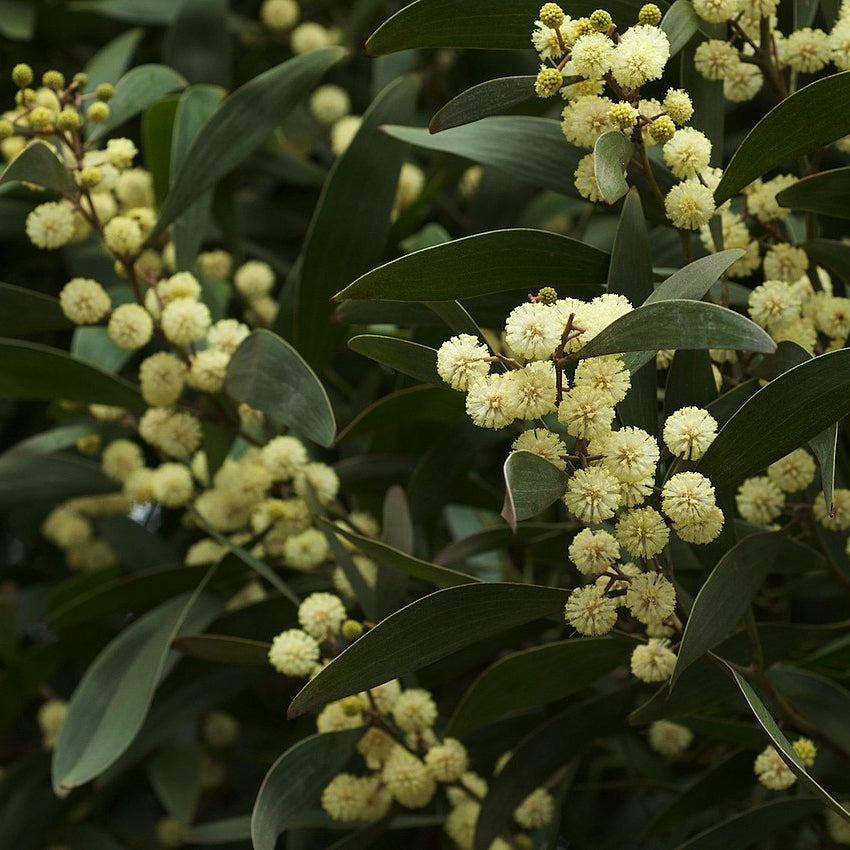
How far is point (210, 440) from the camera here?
1.28m

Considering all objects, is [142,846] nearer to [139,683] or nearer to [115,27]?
[139,683]

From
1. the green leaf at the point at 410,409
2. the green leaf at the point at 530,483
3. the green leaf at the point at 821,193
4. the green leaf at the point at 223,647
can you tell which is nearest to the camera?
the green leaf at the point at 530,483

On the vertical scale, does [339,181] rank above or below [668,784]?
above

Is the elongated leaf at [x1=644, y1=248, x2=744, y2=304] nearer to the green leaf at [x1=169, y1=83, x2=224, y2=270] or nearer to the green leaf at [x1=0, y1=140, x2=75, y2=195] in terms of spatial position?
the green leaf at [x1=0, y1=140, x2=75, y2=195]

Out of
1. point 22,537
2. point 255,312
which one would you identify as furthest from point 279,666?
point 22,537

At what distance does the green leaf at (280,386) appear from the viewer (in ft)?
3.14

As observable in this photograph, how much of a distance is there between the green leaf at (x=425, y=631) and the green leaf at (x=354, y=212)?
48 centimetres

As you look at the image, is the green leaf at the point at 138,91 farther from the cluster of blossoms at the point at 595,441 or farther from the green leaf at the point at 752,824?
the green leaf at the point at 752,824

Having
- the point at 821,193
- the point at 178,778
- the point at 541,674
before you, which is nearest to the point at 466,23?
the point at 821,193

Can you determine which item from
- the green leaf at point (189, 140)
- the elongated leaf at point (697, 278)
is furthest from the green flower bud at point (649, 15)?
the green leaf at point (189, 140)

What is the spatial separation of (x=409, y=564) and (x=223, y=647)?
24 centimetres

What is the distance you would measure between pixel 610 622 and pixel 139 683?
0.56m

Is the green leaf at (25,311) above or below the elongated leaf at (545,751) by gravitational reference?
above

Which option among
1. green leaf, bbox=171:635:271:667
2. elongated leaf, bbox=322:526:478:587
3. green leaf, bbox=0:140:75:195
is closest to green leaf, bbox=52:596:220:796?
green leaf, bbox=171:635:271:667
